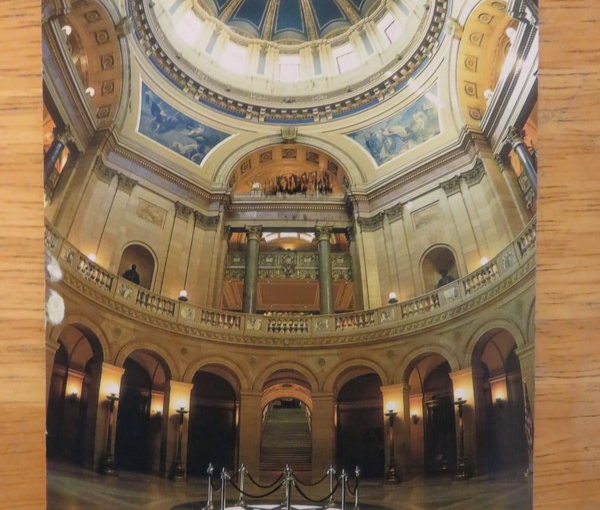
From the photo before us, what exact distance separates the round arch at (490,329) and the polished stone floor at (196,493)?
2.38 meters

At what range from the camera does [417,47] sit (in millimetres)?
21141

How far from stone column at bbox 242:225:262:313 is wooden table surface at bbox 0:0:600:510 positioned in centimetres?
1821

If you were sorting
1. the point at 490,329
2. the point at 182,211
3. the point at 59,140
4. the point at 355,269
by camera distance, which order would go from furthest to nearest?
the point at 355,269 → the point at 182,211 → the point at 490,329 → the point at 59,140

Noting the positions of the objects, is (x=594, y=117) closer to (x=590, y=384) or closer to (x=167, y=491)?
Result: (x=590, y=384)

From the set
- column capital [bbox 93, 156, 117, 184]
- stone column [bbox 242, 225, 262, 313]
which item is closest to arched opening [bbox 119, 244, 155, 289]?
column capital [bbox 93, 156, 117, 184]

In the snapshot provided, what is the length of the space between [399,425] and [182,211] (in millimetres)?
11779

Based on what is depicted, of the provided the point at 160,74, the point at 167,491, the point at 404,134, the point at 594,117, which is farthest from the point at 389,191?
the point at 594,117

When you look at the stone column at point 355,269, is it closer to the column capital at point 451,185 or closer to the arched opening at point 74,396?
the column capital at point 451,185

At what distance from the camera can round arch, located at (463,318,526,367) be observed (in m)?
8.78

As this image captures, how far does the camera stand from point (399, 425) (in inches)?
573

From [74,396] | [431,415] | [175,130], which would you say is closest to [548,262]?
[74,396]

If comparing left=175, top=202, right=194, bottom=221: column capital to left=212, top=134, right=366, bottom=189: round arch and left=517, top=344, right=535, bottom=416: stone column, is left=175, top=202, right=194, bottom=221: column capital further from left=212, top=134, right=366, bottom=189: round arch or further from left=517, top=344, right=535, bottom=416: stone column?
left=517, top=344, right=535, bottom=416: stone column

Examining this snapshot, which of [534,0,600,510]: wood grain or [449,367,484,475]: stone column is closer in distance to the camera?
[534,0,600,510]: wood grain

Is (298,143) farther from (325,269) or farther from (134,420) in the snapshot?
(134,420)
